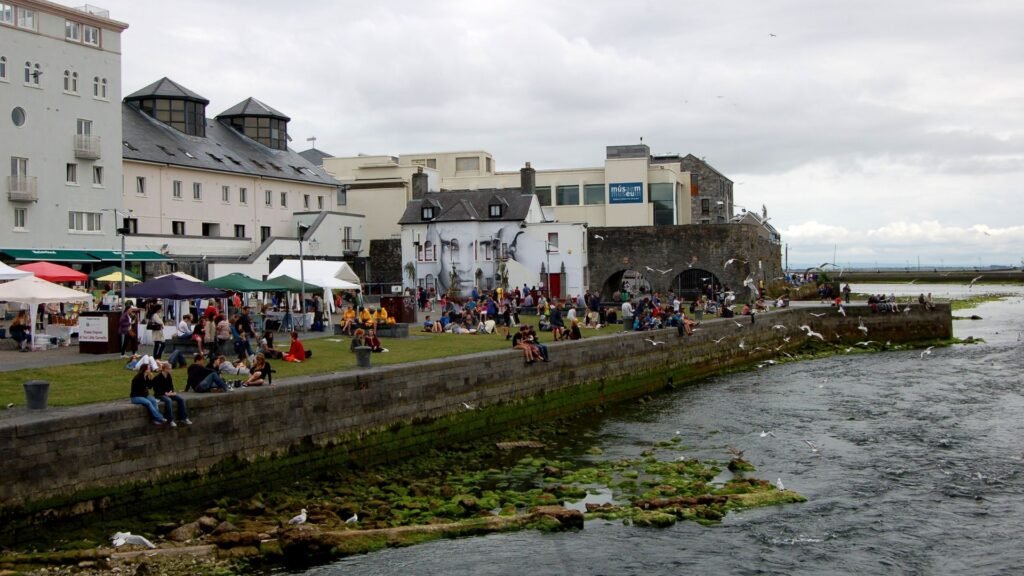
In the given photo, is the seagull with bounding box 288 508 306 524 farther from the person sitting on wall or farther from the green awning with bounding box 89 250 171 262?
the green awning with bounding box 89 250 171 262

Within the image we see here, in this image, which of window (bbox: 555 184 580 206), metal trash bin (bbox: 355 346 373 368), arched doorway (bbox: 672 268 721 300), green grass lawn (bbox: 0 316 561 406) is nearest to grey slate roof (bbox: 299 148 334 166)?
window (bbox: 555 184 580 206)

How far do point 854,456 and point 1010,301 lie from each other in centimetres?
9630

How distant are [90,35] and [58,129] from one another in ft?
16.5

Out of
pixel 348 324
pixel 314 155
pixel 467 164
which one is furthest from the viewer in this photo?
pixel 314 155

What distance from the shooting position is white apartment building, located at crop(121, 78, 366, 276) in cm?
5381

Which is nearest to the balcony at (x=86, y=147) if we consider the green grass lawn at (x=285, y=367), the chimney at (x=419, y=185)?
the green grass lawn at (x=285, y=367)

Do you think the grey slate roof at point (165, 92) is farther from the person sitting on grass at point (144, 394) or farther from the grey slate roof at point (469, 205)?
the person sitting on grass at point (144, 394)

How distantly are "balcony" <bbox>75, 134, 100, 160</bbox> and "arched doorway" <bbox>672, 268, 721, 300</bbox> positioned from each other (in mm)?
36694

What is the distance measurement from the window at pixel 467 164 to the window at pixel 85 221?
40.2 m

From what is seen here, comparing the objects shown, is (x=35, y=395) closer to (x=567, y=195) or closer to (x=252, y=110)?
(x=252, y=110)

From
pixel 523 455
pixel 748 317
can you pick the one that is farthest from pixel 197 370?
pixel 748 317

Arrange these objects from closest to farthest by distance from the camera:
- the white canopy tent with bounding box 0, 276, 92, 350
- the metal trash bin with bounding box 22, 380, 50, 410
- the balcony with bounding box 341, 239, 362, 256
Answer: the metal trash bin with bounding box 22, 380, 50, 410, the white canopy tent with bounding box 0, 276, 92, 350, the balcony with bounding box 341, 239, 362, 256

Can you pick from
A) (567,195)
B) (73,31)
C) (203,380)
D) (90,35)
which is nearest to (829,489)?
(203,380)

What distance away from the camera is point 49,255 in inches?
1802
